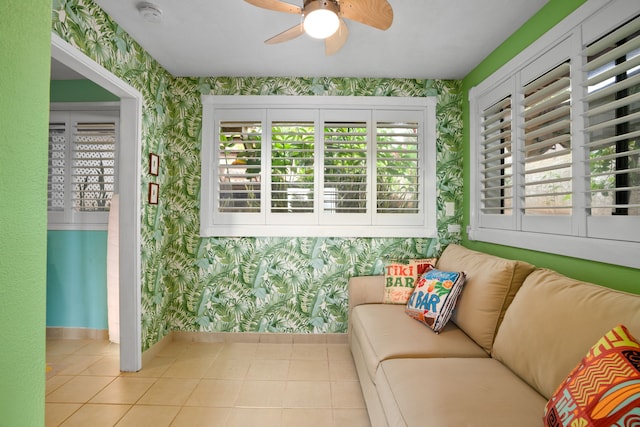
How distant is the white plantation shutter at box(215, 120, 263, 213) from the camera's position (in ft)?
10.7

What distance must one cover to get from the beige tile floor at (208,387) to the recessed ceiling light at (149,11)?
263 cm

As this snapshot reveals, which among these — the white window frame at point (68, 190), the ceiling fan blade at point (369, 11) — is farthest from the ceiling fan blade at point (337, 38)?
the white window frame at point (68, 190)

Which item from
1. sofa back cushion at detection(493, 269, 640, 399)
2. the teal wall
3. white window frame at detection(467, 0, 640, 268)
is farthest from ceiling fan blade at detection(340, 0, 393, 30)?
the teal wall

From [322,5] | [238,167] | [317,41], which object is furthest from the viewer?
[238,167]

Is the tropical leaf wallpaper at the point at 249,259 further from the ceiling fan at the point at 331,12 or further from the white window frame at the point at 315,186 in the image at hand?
the ceiling fan at the point at 331,12

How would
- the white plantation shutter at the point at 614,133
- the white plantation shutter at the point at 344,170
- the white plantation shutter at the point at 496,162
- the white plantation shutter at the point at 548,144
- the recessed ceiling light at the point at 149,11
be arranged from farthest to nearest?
the white plantation shutter at the point at 344,170 → the white plantation shutter at the point at 496,162 → the recessed ceiling light at the point at 149,11 → the white plantation shutter at the point at 548,144 → the white plantation shutter at the point at 614,133

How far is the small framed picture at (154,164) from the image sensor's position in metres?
2.89

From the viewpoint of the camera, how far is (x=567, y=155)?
6.59ft

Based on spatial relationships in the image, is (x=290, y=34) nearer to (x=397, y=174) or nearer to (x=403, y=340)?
(x=397, y=174)

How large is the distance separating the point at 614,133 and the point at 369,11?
1421 mm

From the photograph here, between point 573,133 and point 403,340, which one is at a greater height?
point 573,133

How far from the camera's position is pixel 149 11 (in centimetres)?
220

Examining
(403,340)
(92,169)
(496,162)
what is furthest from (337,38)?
(92,169)

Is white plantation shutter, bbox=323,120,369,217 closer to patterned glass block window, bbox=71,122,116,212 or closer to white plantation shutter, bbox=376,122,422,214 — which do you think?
white plantation shutter, bbox=376,122,422,214
